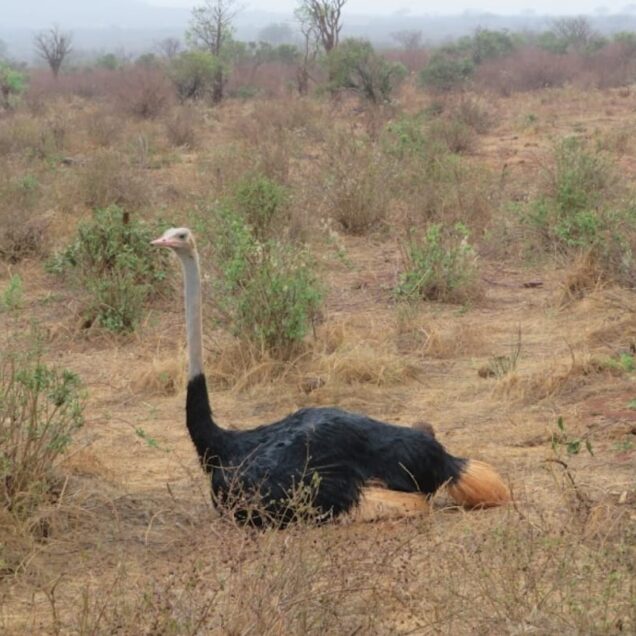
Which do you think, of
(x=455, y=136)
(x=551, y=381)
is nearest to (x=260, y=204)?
(x=551, y=381)

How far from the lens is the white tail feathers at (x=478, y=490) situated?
450 centimetres

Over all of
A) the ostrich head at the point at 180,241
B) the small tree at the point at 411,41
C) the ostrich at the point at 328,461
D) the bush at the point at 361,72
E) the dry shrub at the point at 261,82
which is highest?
the ostrich head at the point at 180,241

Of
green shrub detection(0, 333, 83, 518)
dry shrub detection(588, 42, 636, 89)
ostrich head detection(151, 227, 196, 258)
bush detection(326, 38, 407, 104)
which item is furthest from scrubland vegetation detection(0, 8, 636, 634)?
dry shrub detection(588, 42, 636, 89)

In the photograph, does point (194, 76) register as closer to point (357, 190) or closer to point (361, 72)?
point (361, 72)

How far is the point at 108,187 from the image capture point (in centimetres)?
1133

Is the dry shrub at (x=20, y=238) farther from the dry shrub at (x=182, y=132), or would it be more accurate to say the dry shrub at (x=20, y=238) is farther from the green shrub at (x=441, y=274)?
the dry shrub at (x=182, y=132)

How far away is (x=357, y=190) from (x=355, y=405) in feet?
15.5

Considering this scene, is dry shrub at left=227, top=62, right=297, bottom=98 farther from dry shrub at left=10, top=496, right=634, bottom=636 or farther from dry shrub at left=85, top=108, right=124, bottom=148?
dry shrub at left=10, top=496, right=634, bottom=636

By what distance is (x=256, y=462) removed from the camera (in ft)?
14.2

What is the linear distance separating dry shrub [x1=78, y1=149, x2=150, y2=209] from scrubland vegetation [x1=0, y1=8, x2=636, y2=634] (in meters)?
0.03

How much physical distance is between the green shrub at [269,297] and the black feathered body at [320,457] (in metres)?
2.04

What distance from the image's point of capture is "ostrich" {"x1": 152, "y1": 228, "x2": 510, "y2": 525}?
14.0ft

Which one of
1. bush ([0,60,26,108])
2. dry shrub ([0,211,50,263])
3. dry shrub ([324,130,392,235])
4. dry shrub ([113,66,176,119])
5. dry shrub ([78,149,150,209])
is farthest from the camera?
bush ([0,60,26,108])

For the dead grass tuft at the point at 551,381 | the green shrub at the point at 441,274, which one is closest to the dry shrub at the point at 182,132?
the green shrub at the point at 441,274
